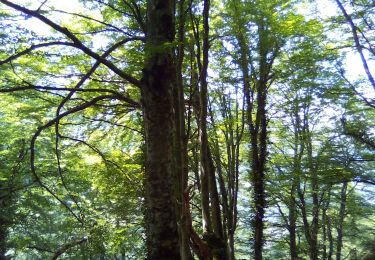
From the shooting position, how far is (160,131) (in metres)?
2.99

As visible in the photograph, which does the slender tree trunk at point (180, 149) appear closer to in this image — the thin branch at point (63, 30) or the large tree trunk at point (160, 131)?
the large tree trunk at point (160, 131)

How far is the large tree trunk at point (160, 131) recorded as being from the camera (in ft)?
9.37

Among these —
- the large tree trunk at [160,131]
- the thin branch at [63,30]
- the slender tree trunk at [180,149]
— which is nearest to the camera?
the thin branch at [63,30]

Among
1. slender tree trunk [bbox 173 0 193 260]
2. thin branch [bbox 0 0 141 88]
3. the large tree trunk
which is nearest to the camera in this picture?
thin branch [bbox 0 0 141 88]

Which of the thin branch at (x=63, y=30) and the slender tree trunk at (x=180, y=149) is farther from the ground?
the thin branch at (x=63, y=30)

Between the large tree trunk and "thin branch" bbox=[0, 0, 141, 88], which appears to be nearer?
"thin branch" bbox=[0, 0, 141, 88]

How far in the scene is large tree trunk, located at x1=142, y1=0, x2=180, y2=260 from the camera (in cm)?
286

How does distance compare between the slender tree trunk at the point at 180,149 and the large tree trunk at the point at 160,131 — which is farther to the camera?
the slender tree trunk at the point at 180,149

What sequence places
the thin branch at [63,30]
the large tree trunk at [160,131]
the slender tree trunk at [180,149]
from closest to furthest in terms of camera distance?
the thin branch at [63,30] < the large tree trunk at [160,131] < the slender tree trunk at [180,149]

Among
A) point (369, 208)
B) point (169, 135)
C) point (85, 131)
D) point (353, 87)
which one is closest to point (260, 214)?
point (353, 87)

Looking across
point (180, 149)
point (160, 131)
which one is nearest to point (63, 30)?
point (160, 131)

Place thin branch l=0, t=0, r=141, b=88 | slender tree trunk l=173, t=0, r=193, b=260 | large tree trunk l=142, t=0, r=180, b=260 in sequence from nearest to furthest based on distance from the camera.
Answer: thin branch l=0, t=0, r=141, b=88 → large tree trunk l=142, t=0, r=180, b=260 → slender tree trunk l=173, t=0, r=193, b=260

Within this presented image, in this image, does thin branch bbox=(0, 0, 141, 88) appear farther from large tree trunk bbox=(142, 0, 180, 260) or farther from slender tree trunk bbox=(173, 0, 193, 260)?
slender tree trunk bbox=(173, 0, 193, 260)

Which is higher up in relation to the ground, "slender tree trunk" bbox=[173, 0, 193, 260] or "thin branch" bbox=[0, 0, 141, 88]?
"thin branch" bbox=[0, 0, 141, 88]
